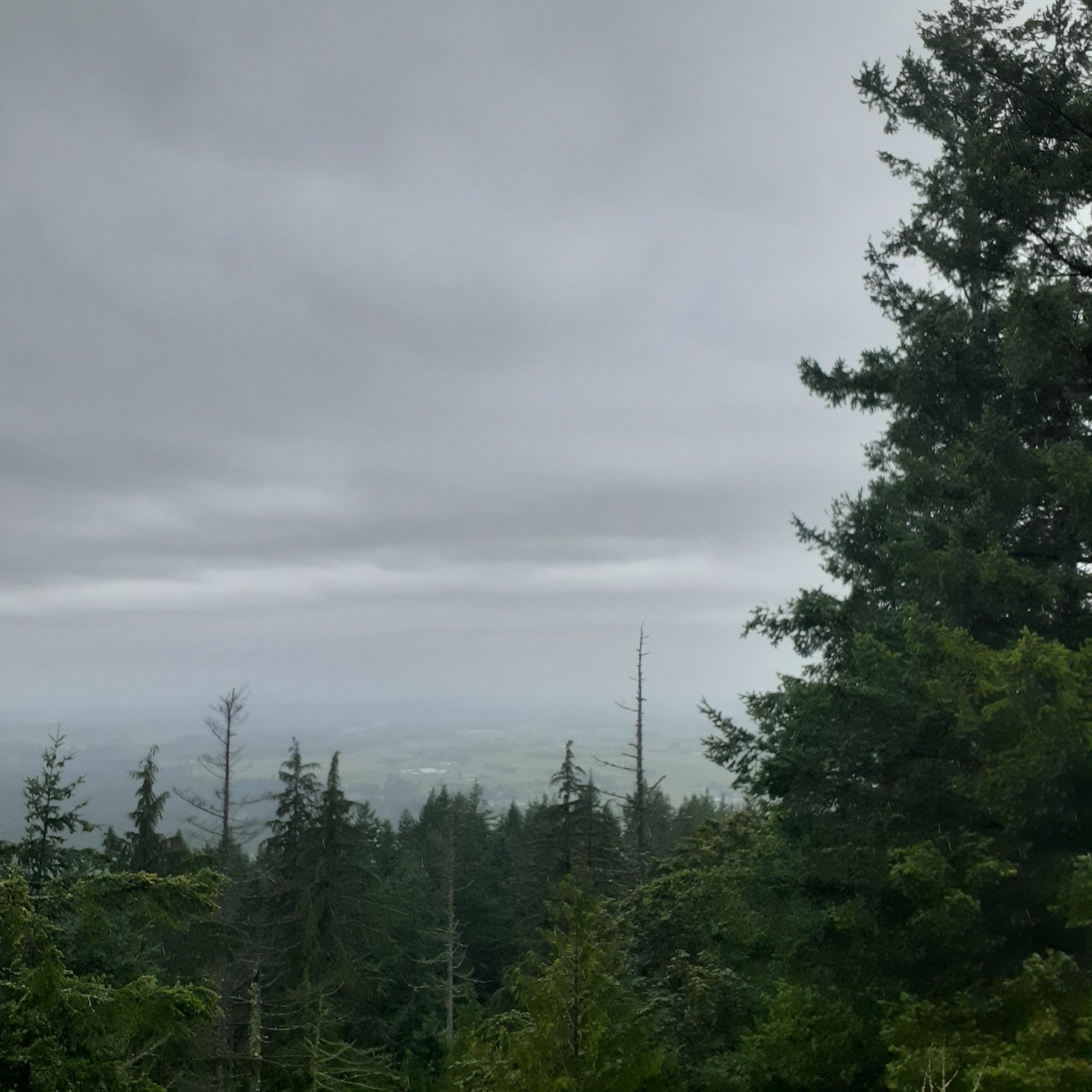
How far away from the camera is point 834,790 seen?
8.75m

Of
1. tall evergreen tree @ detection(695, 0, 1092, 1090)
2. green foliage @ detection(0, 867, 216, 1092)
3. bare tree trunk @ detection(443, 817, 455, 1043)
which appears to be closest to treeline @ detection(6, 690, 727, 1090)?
green foliage @ detection(0, 867, 216, 1092)

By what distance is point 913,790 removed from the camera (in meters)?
8.45

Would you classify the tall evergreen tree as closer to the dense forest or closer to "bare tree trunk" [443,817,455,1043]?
the dense forest

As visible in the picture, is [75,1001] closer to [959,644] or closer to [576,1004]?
[576,1004]

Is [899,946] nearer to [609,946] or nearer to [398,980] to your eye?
[609,946]

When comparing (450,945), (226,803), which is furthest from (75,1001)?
(450,945)

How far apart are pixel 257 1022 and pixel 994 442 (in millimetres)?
19476

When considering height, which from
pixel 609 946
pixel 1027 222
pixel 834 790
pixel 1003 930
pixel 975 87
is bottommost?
pixel 609 946

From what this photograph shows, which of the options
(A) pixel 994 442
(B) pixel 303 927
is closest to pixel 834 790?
(A) pixel 994 442

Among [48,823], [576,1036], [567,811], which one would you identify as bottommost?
[576,1036]

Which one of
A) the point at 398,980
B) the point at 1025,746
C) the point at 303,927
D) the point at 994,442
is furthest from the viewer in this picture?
the point at 398,980

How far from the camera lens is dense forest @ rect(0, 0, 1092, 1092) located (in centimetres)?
700

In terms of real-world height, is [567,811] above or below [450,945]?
above

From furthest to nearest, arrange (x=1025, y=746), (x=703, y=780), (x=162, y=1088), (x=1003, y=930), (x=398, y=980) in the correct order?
1. (x=703, y=780)
2. (x=398, y=980)
3. (x=162, y=1088)
4. (x=1003, y=930)
5. (x=1025, y=746)
